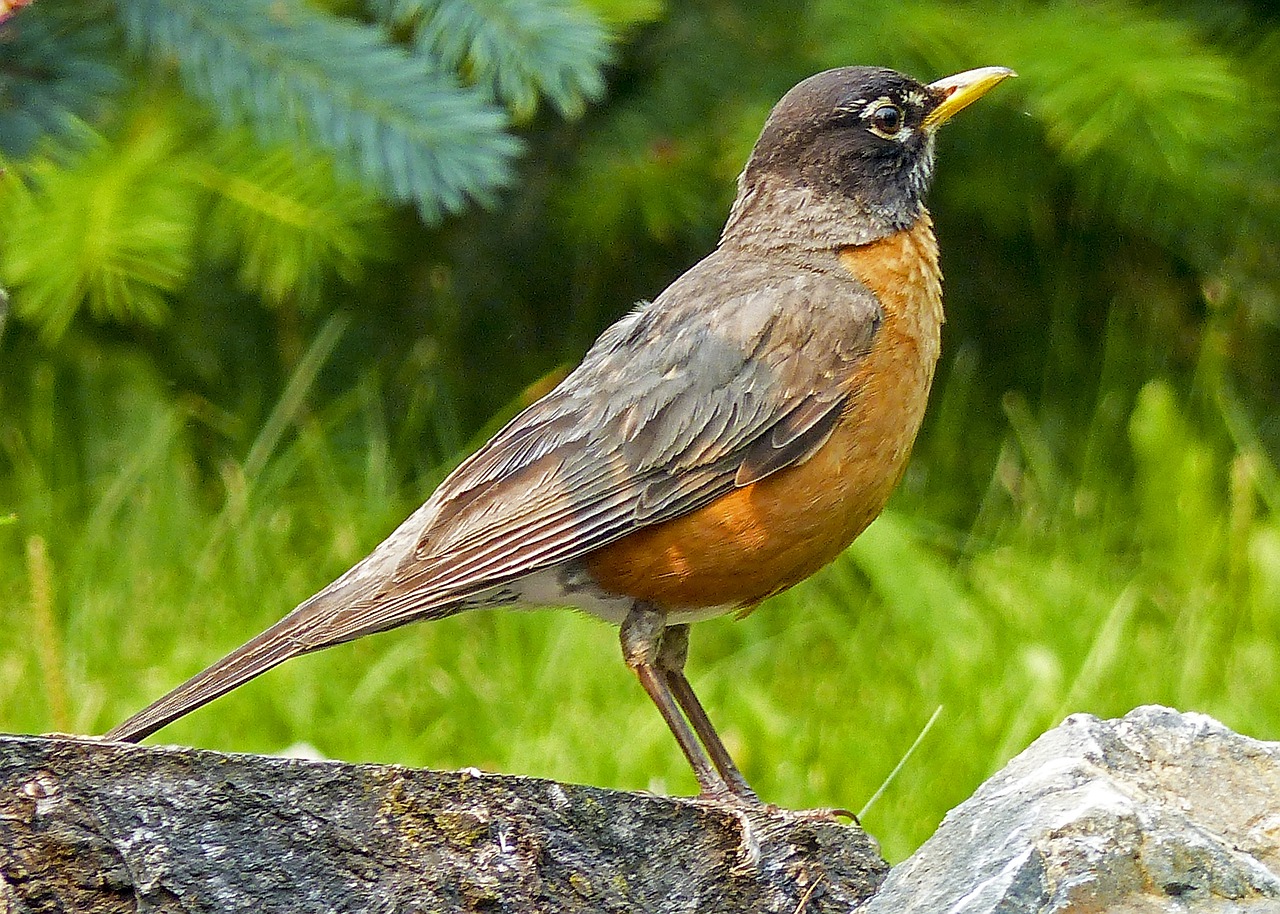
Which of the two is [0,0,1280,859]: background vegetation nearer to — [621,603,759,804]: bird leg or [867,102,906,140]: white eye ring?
[621,603,759,804]: bird leg

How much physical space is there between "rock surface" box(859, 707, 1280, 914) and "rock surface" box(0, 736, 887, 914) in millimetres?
316

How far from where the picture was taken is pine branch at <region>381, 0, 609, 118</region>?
3.39m

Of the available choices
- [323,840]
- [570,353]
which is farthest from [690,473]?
[570,353]

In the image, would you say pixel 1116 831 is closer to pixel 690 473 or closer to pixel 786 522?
pixel 786 522

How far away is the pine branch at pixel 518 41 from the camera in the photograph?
3387mm

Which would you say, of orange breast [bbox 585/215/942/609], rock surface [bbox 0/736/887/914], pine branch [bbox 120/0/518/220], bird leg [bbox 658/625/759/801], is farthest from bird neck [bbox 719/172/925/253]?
rock surface [bbox 0/736/887/914]

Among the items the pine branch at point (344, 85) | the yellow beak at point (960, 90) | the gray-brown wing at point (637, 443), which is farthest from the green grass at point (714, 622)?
the yellow beak at point (960, 90)

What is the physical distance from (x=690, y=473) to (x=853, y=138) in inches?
32.8

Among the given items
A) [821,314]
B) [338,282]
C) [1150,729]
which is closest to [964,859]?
[1150,729]

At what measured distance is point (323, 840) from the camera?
2.18 m

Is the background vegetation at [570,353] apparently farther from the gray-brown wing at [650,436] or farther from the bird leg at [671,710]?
the gray-brown wing at [650,436]

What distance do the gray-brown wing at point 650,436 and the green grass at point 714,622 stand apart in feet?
2.38

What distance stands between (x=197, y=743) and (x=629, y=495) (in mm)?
1226

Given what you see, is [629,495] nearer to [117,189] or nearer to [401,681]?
Answer: [401,681]
